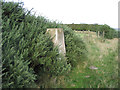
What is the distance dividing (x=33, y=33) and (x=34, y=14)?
1658 millimetres

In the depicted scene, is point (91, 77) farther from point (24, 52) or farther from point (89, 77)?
point (24, 52)

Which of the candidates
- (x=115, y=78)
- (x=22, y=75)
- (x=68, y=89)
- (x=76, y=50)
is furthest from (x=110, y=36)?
(x=22, y=75)

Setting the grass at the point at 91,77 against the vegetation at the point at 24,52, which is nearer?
the vegetation at the point at 24,52

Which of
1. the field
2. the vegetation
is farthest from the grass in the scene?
the vegetation

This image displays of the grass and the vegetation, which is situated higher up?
the vegetation

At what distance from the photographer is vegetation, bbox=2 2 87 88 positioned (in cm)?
324

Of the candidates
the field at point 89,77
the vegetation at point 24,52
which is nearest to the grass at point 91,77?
the field at point 89,77

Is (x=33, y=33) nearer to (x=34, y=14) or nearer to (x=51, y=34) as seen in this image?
(x=51, y=34)

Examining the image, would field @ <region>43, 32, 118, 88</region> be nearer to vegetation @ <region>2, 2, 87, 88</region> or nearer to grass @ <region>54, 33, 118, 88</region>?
grass @ <region>54, 33, 118, 88</region>

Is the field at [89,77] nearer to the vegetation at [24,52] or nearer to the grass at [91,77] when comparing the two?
the grass at [91,77]

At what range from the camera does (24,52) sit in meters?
3.74

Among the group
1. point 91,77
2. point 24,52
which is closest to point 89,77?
point 91,77

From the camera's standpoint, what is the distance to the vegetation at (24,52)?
10.6 feet

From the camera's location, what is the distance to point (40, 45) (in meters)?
4.24
